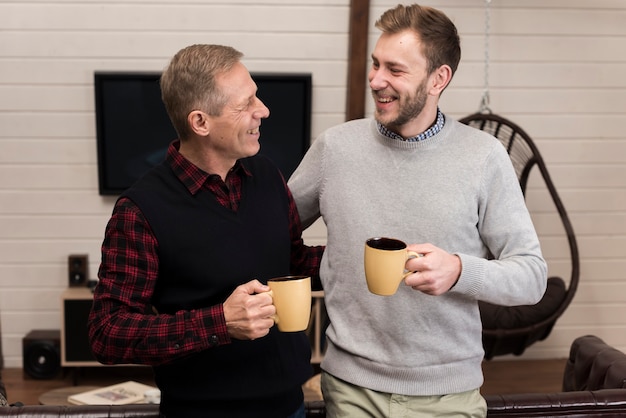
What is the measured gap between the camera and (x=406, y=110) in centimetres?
184

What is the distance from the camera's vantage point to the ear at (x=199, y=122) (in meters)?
1.71

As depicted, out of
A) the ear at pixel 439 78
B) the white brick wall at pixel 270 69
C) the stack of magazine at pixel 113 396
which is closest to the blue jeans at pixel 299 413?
the ear at pixel 439 78

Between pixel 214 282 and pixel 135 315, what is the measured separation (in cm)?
16

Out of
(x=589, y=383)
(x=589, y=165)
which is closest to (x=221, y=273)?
(x=589, y=383)

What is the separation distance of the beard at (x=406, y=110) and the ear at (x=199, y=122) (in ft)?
1.25

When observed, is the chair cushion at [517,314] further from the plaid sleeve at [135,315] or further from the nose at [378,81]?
the plaid sleeve at [135,315]

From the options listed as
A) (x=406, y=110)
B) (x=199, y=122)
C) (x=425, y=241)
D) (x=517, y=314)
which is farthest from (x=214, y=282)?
(x=517, y=314)

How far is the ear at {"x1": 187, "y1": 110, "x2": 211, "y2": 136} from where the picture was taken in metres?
1.71

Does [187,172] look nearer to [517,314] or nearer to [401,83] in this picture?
[401,83]

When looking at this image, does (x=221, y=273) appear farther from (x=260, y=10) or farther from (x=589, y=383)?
(x=260, y=10)

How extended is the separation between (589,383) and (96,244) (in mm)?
3193

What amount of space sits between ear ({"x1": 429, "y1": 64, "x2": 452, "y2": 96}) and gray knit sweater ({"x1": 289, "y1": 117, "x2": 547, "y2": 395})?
0.10 metres

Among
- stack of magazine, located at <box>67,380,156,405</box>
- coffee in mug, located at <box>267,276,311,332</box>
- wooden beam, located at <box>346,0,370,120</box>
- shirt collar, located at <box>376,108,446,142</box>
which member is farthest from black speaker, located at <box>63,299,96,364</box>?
coffee in mug, located at <box>267,276,311,332</box>

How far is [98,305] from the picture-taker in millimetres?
1606
